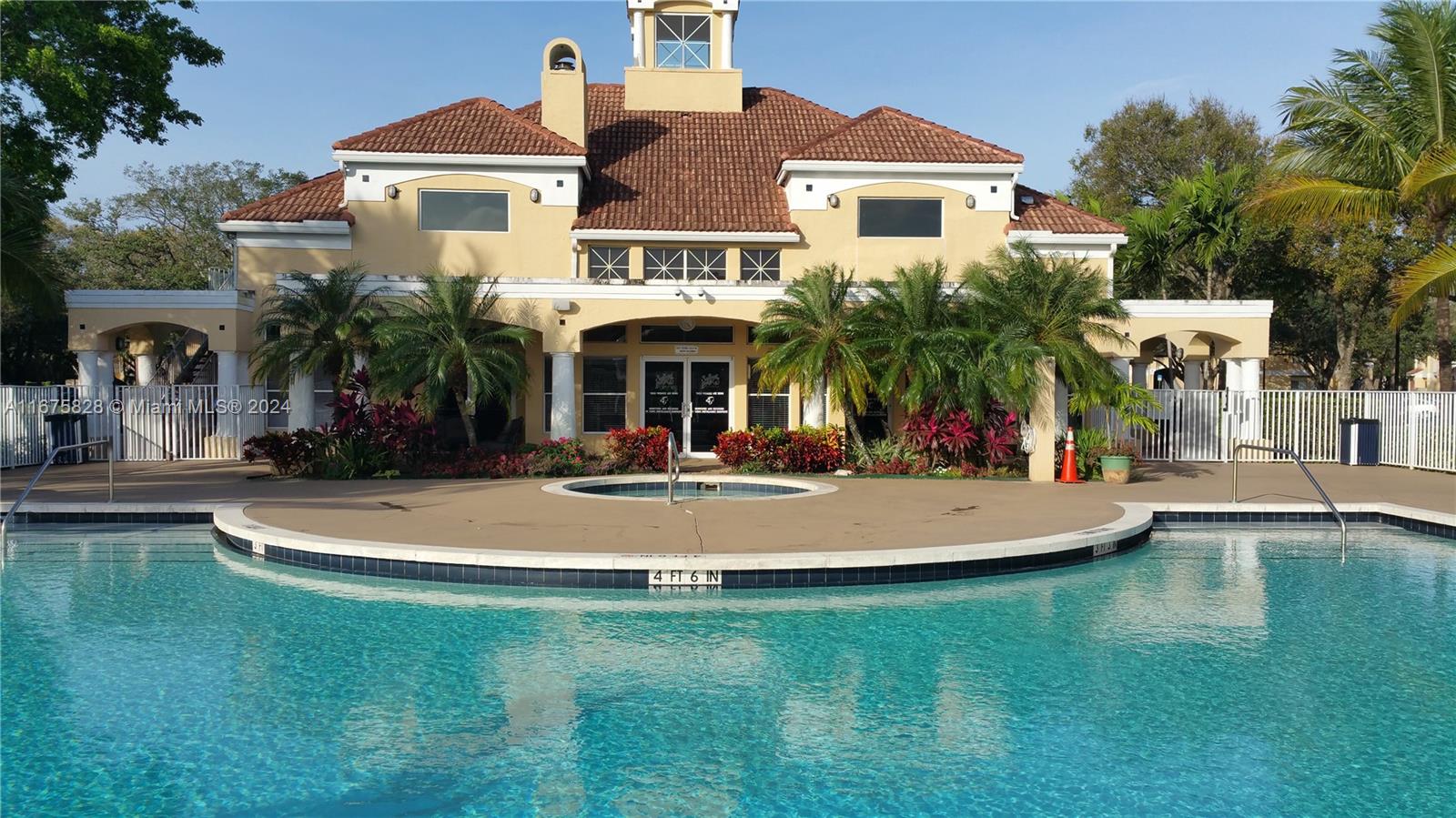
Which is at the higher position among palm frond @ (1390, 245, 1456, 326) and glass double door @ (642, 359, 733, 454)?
palm frond @ (1390, 245, 1456, 326)

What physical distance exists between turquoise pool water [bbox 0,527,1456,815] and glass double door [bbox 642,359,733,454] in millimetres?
12442

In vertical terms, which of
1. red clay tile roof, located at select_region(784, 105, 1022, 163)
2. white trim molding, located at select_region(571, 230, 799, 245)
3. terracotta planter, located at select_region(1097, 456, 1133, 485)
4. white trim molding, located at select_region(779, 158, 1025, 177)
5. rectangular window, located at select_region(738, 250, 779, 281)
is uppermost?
red clay tile roof, located at select_region(784, 105, 1022, 163)

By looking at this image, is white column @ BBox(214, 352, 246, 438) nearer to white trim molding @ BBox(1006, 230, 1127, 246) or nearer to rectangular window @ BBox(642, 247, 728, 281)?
rectangular window @ BBox(642, 247, 728, 281)

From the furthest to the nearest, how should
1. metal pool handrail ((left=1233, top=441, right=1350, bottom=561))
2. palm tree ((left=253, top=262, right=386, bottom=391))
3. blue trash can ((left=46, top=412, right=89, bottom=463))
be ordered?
blue trash can ((left=46, top=412, right=89, bottom=463)), palm tree ((left=253, top=262, right=386, bottom=391)), metal pool handrail ((left=1233, top=441, right=1350, bottom=561))

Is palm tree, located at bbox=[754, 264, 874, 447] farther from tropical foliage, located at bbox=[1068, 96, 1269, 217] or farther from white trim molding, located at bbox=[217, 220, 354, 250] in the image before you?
tropical foliage, located at bbox=[1068, 96, 1269, 217]

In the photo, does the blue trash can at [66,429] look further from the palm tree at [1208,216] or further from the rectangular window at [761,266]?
the palm tree at [1208,216]

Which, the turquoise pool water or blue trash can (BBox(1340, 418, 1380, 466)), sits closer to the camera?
the turquoise pool water

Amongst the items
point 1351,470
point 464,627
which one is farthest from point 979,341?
point 464,627

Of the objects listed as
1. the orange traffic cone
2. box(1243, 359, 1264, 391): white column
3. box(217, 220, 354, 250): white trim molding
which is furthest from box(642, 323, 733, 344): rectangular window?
box(1243, 359, 1264, 391): white column

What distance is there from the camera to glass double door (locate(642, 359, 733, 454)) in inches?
886

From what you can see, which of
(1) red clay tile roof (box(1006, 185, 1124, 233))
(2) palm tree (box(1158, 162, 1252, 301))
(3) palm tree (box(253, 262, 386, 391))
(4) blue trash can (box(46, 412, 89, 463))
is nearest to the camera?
(3) palm tree (box(253, 262, 386, 391))

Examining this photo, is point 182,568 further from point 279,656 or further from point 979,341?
point 979,341

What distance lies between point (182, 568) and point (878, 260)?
16028 millimetres

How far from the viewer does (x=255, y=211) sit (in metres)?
22.3
